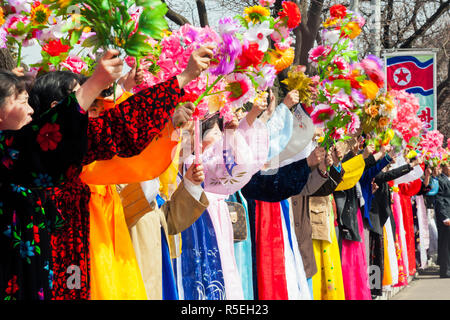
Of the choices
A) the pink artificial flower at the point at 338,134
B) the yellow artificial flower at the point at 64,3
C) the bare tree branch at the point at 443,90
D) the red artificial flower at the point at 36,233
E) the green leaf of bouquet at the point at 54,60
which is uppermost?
the bare tree branch at the point at 443,90

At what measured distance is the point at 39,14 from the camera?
13.1ft

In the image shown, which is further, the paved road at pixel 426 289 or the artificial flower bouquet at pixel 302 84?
the paved road at pixel 426 289

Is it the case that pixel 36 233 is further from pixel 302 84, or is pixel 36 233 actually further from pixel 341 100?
pixel 341 100

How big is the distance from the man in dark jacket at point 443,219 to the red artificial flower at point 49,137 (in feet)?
39.6

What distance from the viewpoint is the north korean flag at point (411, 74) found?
1341 centimetres

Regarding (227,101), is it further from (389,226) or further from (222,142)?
(389,226)

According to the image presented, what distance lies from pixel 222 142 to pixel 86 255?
1566 mm

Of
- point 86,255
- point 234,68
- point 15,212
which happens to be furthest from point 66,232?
point 234,68

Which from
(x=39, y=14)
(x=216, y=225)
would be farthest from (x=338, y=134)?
(x=39, y=14)

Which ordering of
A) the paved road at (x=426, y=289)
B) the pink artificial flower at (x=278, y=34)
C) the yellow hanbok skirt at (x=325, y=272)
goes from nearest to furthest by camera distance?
1. the pink artificial flower at (x=278, y=34)
2. the yellow hanbok skirt at (x=325, y=272)
3. the paved road at (x=426, y=289)

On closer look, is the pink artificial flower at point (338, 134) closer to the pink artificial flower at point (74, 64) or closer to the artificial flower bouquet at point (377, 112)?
the artificial flower bouquet at point (377, 112)

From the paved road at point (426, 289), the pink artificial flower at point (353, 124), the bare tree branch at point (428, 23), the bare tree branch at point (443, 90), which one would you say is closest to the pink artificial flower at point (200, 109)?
the pink artificial flower at point (353, 124)

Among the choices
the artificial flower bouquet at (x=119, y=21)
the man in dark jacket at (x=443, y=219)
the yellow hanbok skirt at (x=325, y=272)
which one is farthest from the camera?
the man in dark jacket at (x=443, y=219)

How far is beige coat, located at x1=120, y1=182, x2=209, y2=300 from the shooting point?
3646 millimetres
